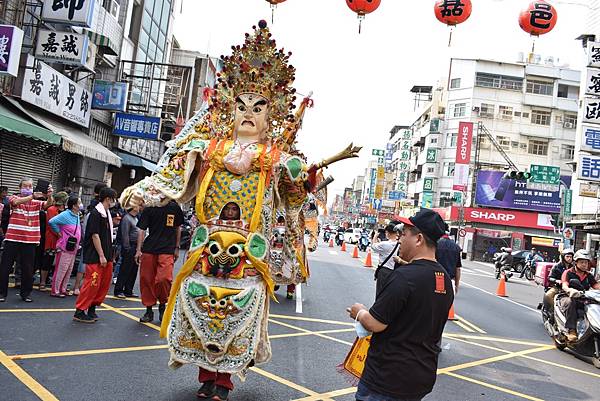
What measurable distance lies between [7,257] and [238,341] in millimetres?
4537

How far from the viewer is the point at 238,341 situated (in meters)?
4.21

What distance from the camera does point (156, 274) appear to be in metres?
6.78

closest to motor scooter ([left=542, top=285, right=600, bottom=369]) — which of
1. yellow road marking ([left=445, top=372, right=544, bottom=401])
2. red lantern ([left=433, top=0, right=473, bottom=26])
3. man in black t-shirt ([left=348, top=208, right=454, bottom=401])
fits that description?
yellow road marking ([left=445, top=372, right=544, bottom=401])

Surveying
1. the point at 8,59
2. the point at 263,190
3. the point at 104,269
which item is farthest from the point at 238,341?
the point at 8,59

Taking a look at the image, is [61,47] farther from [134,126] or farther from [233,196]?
[233,196]

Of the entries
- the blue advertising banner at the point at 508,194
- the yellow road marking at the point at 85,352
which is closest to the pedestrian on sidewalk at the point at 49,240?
→ the yellow road marking at the point at 85,352

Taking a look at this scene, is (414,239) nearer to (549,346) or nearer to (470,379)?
(470,379)

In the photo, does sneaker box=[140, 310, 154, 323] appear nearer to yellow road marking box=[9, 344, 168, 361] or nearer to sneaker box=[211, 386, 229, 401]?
yellow road marking box=[9, 344, 168, 361]

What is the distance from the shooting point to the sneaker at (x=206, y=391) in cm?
440

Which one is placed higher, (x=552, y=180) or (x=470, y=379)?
(x=552, y=180)

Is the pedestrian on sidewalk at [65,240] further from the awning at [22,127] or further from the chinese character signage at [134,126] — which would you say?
the chinese character signage at [134,126]

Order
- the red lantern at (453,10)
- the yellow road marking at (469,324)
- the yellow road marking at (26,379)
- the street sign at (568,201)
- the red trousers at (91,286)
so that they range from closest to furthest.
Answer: the yellow road marking at (26,379) → the red trousers at (91,286) → the yellow road marking at (469,324) → the red lantern at (453,10) → the street sign at (568,201)

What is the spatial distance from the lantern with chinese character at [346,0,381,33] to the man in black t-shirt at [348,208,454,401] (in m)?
8.21

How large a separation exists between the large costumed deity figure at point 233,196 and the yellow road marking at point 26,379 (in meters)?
0.97
